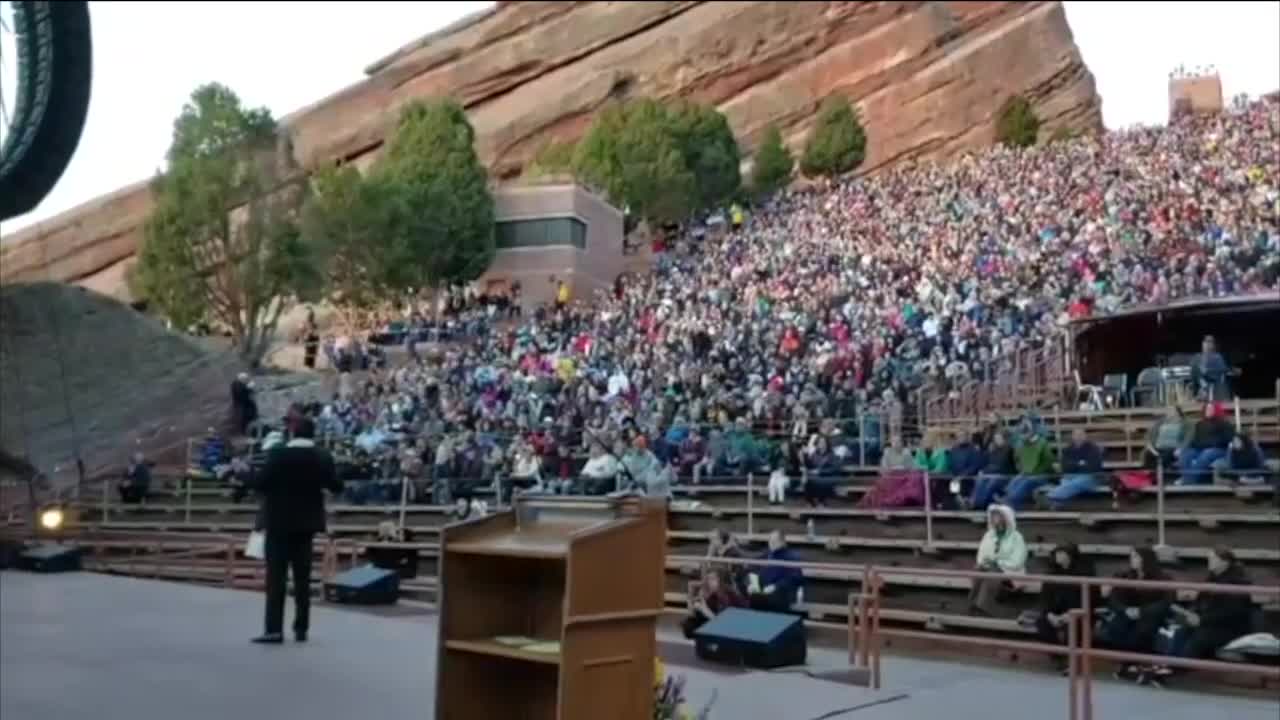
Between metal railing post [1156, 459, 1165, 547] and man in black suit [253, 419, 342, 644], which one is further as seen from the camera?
metal railing post [1156, 459, 1165, 547]

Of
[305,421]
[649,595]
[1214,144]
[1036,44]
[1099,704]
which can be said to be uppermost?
[1036,44]

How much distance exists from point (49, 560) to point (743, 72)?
211 ft

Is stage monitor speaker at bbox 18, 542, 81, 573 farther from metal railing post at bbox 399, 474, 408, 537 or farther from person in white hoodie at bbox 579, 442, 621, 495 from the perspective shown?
person in white hoodie at bbox 579, 442, 621, 495

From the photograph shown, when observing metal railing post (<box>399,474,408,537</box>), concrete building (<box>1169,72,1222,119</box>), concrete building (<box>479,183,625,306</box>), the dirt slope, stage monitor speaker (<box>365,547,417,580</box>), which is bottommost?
stage monitor speaker (<box>365,547,417,580</box>)

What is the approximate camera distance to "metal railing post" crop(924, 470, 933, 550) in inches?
599

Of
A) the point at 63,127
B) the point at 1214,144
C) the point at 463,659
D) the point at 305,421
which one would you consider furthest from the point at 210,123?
the point at 463,659

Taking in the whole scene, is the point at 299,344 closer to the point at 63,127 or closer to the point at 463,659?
the point at 63,127

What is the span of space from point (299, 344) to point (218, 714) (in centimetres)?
4461

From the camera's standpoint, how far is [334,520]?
21562 mm

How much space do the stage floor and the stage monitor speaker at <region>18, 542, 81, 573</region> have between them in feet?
18.1

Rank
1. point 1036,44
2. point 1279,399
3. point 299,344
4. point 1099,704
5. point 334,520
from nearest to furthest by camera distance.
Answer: point 1099,704 → point 1279,399 → point 334,520 → point 299,344 → point 1036,44

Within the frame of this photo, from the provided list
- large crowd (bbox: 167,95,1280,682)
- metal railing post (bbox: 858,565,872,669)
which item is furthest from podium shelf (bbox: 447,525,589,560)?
large crowd (bbox: 167,95,1280,682)

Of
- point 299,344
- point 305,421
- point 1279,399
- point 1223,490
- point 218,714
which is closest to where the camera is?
point 218,714

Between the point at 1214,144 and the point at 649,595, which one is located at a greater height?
the point at 1214,144
